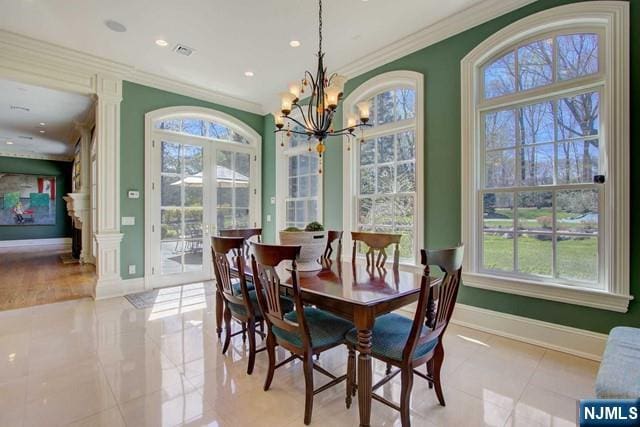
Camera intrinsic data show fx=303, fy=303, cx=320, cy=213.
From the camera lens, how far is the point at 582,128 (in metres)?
2.68

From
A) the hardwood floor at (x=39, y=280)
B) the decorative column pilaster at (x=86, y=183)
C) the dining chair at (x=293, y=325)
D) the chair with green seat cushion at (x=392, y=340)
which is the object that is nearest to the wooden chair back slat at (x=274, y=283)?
the dining chair at (x=293, y=325)

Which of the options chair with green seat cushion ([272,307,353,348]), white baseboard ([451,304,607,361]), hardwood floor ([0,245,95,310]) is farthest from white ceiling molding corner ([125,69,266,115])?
white baseboard ([451,304,607,361])

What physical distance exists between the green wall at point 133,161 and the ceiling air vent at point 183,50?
1.14 metres

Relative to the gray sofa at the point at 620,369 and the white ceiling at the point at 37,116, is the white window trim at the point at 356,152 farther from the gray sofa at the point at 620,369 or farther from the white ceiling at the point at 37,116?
the white ceiling at the point at 37,116

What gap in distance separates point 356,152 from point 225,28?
2.24m

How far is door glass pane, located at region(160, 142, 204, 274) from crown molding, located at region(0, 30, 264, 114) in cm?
94

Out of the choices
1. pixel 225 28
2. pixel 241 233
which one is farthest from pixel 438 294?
pixel 225 28

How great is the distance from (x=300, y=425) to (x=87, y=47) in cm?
488

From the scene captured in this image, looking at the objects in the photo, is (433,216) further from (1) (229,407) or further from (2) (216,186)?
(2) (216,186)

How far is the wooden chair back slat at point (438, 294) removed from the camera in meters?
1.59

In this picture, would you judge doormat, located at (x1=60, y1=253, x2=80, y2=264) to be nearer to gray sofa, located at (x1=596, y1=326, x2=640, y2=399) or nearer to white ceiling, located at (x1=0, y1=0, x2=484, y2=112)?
white ceiling, located at (x1=0, y1=0, x2=484, y2=112)

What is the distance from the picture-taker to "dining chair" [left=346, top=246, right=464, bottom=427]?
5.30 feet

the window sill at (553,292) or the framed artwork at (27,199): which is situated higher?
the framed artwork at (27,199)

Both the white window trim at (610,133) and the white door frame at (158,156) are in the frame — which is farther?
the white door frame at (158,156)
